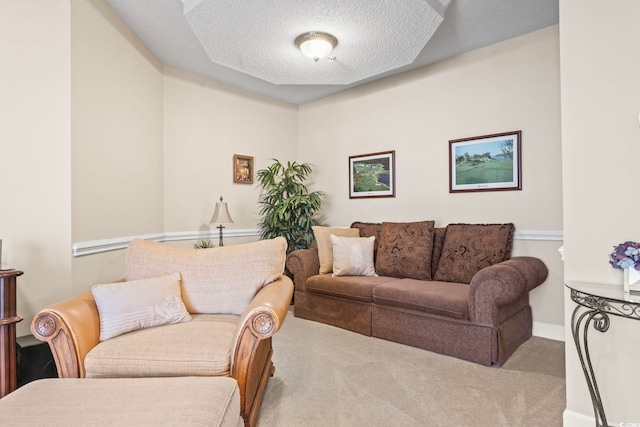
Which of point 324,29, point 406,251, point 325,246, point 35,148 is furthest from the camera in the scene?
point 325,246

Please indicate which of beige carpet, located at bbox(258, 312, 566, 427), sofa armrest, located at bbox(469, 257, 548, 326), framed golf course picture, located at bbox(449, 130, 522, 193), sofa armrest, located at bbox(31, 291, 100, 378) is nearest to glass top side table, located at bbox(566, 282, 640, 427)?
beige carpet, located at bbox(258, 312, 566, 427)

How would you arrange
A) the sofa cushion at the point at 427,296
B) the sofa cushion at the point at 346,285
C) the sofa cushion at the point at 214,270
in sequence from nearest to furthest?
the sofa cushion at the point at 214,270, the sofa cushion at the point at 427,296, the sofa cushion at the point at 346,285

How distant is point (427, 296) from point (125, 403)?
2.15m

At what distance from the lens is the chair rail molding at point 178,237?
2.53 m

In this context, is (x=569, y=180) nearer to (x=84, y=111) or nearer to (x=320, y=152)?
(x=84, y=111)

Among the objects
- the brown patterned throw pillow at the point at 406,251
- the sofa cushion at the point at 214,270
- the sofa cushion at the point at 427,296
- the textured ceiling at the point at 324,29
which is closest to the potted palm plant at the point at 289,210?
the brown patterned throw pillow at the point at 406,251

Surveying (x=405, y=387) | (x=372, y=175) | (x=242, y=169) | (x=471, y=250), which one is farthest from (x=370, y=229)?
(x=405, y=387)

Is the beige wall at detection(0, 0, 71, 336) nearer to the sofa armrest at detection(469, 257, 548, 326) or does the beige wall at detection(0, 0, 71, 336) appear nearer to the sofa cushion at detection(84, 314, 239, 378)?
the sofa cushion at detection(84, 314, 239, 378)

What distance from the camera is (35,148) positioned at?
2.27 metres

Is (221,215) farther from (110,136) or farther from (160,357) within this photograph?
(160,357)

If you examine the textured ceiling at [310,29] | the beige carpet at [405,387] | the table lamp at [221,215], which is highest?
the textured ceiling at [310,29]

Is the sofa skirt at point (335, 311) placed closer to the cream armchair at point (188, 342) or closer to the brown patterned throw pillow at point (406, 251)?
the brown patterned throw pillow at point (406, 251)

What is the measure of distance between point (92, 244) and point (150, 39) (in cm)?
192

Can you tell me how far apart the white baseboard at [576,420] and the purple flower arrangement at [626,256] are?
0.73 meters
